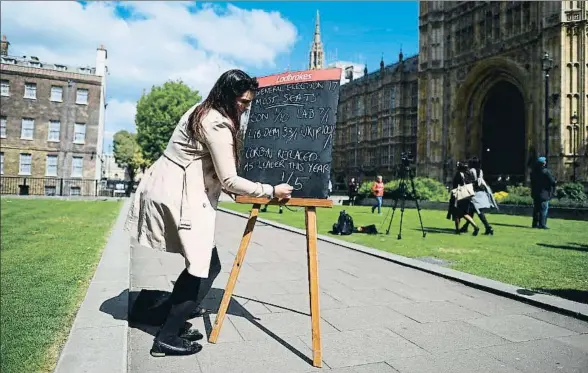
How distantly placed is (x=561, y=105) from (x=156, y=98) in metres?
39.6

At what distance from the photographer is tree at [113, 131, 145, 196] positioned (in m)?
66.6

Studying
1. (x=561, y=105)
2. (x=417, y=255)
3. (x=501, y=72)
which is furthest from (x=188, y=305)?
(x=501, y=72)

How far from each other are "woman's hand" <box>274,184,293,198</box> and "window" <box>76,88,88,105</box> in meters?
37.4

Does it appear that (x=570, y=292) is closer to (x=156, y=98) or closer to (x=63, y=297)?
(x=63, y=297)

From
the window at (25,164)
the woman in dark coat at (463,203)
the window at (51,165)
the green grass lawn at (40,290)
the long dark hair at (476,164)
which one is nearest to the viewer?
the green grass lawn at (40,290)

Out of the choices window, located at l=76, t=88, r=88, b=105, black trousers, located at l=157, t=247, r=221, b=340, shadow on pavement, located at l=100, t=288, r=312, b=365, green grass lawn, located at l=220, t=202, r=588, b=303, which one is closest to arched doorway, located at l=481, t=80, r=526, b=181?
green grass lawn, located at l=220, t=202, r=588, b=303

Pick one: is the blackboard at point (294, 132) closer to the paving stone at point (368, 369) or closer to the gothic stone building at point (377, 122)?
Answer: the paving stone at point (368, 369)

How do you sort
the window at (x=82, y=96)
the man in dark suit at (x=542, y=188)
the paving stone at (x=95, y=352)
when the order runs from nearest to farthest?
the paving stone at (x=95, y=352) < the man in dark suit at (x=542, y=188) < the window at (x=82, y=96)

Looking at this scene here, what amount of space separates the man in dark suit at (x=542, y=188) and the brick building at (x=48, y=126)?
31342 millimetres

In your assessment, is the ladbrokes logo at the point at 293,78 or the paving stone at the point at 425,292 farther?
the paving stone at the point at 425,292

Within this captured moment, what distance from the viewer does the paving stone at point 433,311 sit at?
3.92 metres

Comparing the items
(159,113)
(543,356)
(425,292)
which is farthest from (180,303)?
(159,113)

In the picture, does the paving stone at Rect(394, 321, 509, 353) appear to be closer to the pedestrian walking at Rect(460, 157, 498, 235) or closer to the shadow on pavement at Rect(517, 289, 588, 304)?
the shadow on pavement at Rect(517, 289, 588, 304)

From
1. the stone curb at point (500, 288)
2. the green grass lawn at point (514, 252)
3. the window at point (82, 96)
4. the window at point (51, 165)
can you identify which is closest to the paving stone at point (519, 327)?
the stone curb at point (500, 288)
